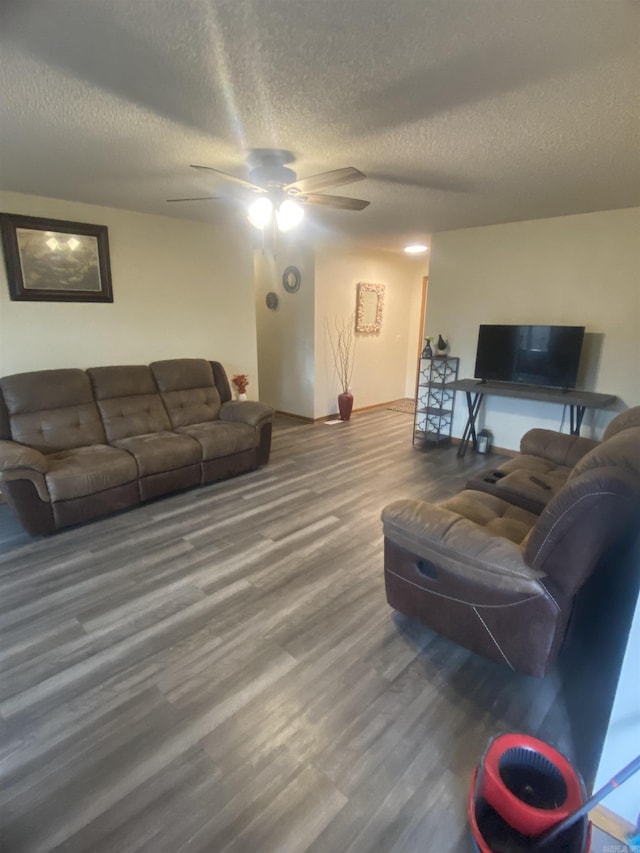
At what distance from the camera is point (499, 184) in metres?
2.90

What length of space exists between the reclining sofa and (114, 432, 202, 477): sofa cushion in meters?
2.10

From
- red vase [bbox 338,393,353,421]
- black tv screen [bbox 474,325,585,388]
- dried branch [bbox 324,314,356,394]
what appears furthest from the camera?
red vase [bbox 338,393,353,421]

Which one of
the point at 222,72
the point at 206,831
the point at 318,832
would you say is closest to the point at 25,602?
the point at 206,831

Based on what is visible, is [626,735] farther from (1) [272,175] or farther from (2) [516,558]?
(1) [272,175]

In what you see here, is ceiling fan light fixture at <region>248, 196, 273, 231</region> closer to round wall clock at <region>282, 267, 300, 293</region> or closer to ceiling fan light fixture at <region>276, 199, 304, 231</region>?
ceiling fan light fixture at <region>276, 199, 304, 231</region>

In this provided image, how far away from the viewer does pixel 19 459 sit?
263cm

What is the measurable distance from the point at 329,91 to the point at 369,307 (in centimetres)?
450

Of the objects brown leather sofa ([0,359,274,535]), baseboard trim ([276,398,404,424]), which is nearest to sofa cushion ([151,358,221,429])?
brown leather sofa ([0,359,274,535])

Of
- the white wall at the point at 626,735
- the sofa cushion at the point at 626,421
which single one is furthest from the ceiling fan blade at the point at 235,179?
the white wall at the point at 626,735

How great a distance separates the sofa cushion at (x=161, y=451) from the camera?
3.21 m

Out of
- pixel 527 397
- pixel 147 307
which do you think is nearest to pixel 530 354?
pixel 527 397

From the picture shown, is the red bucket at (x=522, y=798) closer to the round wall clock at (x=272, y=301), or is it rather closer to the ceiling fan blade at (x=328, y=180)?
the ceiling fan blade at (x=328, y=180)

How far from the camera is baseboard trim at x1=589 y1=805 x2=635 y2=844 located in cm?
116

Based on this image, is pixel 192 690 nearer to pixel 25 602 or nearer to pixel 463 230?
pixel 25 602
